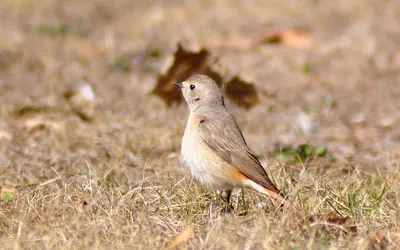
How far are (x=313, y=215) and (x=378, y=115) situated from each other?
3883 mm

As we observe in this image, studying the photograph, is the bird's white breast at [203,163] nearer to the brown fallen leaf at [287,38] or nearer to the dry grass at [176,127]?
the dry grass at [176,127]

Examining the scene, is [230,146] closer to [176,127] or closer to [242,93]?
[176,127]

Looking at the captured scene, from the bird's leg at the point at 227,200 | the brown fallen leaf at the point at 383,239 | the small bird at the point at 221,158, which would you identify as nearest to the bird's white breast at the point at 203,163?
the small bird at the point at 221,158

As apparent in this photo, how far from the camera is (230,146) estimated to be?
522 centimetres

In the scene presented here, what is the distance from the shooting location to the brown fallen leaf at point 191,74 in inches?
300

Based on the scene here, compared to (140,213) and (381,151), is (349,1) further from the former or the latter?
(140,213)

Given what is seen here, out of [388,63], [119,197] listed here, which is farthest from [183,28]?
[119,197]

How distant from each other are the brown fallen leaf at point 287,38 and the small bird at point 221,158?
16.6 feet

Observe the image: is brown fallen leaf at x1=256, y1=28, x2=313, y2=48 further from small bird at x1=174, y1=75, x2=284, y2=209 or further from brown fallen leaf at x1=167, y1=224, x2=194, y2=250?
brown fallen leaf at x1=167, y1=224, x2=194, y2=250

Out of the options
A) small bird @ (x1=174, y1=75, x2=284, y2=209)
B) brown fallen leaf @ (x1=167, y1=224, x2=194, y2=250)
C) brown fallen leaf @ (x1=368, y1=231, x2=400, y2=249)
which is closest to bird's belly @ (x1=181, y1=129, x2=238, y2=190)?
small bird @ (x1=174, y1=75, x2=284, y2=209)

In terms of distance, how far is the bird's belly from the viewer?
507 centimetres

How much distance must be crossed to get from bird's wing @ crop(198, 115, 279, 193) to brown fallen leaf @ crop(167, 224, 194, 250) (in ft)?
2.47

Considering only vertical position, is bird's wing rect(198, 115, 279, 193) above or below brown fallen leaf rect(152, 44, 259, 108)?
above

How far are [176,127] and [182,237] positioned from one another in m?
3.16
